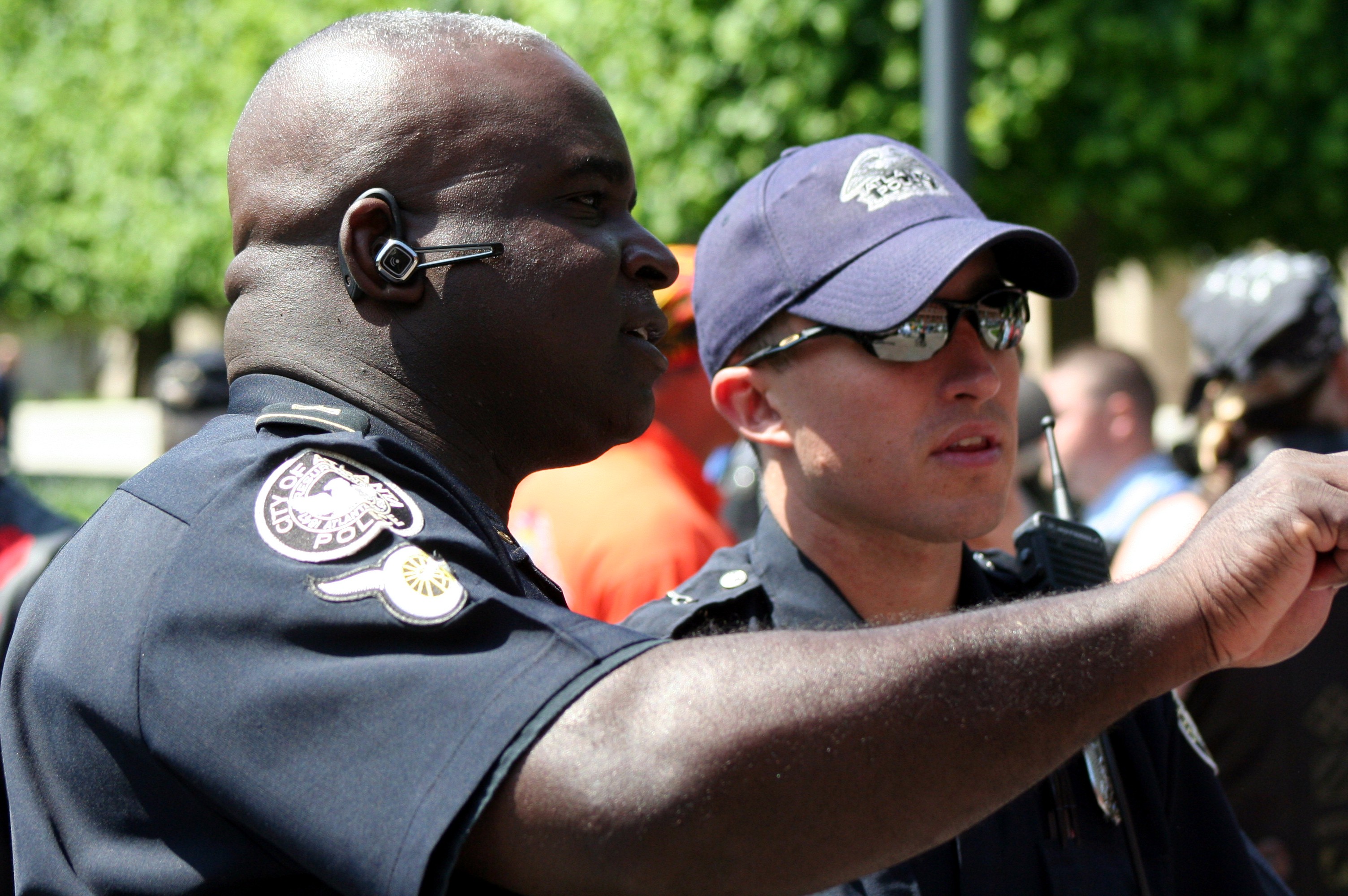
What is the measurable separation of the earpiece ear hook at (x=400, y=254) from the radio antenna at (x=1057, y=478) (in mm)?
1056

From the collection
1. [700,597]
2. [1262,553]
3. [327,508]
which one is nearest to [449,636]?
[327,508]

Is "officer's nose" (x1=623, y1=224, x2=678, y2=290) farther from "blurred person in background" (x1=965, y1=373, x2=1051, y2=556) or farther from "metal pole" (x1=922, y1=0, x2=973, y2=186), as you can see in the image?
"metal pole" (x1=922, y1=0, x2=973, y2=186)

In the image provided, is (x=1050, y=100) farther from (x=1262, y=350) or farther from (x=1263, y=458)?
(x=1263, y=458)

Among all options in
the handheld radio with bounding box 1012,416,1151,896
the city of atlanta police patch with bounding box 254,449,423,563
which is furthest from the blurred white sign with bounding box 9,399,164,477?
the city of atlanta police patch with bounding box 254,449,423,563

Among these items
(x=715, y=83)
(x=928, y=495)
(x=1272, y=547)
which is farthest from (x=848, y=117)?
(x=1272, y=547)

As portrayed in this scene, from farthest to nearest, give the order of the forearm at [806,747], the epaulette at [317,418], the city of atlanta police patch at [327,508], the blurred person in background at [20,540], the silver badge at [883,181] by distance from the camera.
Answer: the blurred person in background at [20,540] < the silver badge at [883,181] < the epaulette at [317,418] < the city of atlanta police patch at [327,508] < the forearm at [806,747]

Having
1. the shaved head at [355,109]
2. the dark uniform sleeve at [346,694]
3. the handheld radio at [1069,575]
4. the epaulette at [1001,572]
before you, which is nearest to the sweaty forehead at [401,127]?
the shaved head at [355,109]

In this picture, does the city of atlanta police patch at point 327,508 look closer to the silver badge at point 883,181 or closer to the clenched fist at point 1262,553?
the clenched fist at point 1262,553

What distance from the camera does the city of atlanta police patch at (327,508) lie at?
1.19m

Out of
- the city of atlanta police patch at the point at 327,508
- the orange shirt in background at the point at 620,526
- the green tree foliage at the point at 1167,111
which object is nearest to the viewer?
the city of atlanta police patch at the point at 327,508

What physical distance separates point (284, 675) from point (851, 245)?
132 cm

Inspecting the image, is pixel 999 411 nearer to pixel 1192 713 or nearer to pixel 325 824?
pixel 1192 713

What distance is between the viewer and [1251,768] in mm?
2854

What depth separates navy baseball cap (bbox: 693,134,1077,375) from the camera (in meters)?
2.11
